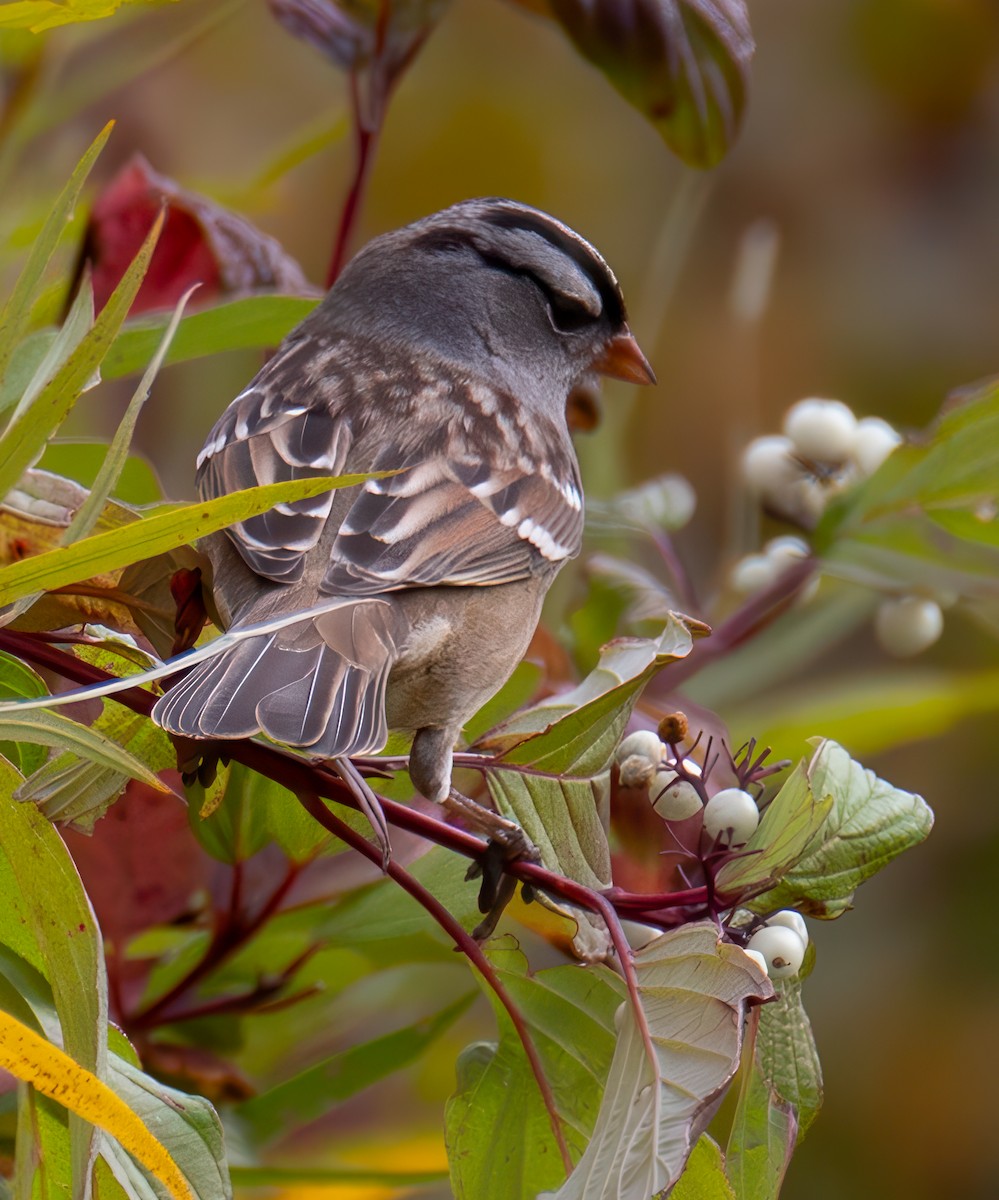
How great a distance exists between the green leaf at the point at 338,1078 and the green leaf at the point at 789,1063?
20.9 inches

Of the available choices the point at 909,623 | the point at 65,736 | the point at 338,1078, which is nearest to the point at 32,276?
the point at 65,736

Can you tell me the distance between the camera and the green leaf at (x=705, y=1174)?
44.9 inches

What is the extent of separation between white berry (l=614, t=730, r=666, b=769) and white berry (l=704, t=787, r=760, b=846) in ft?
0.48

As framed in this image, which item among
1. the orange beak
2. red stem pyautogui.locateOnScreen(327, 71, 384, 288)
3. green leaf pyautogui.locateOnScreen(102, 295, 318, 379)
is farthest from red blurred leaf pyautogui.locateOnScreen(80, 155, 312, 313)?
the orange beak

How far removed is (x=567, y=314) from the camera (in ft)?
7.39

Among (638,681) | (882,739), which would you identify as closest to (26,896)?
(638,681)

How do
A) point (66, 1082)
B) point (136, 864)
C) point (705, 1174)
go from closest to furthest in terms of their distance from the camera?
point (66, 1082) < point (705, 1174) < point (136, 864)

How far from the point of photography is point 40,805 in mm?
1093

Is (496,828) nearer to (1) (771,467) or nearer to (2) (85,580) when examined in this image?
(2) (85,580)

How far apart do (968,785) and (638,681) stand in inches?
119

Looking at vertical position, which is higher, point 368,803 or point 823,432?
point 368,803

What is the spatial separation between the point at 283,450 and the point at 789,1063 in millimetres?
841

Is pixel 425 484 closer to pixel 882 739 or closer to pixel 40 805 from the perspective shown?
pixel 40 805

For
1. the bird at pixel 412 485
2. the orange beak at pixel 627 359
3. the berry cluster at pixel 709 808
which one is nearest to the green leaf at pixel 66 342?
the bird at pixel 412 485
